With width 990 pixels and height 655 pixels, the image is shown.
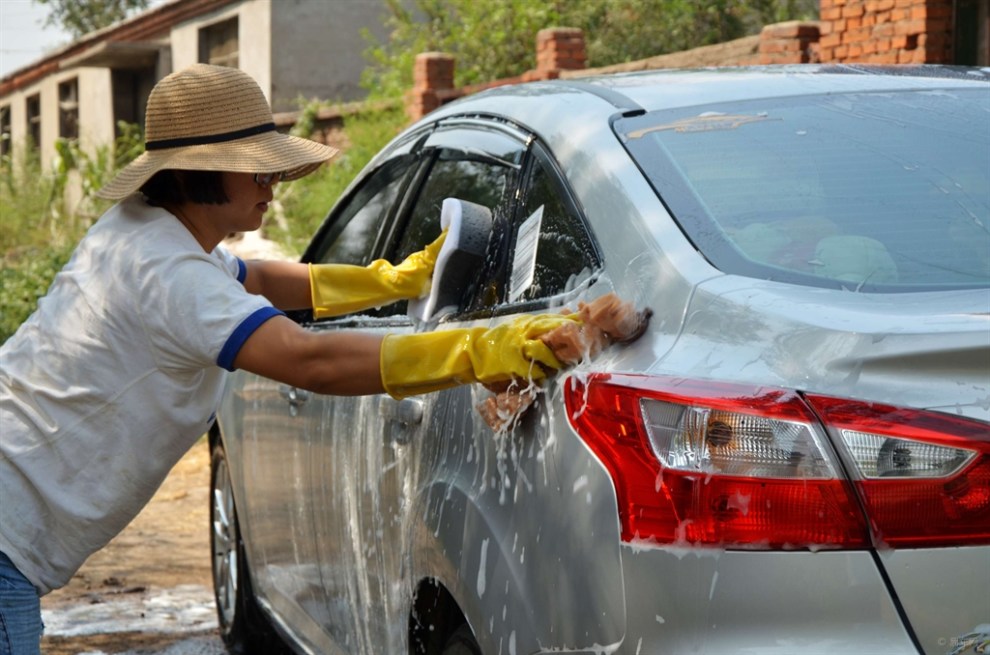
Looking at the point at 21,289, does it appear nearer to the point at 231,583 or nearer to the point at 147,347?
the point at 231,583

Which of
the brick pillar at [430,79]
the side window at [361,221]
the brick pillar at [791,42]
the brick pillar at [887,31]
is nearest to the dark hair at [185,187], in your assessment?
the side window at [361,221]

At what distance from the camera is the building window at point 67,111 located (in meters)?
30.2

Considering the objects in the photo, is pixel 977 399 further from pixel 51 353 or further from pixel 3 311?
pixel 3 311

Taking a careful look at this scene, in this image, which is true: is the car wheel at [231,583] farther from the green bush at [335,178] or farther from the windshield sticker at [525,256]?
the green bush at [335,178]

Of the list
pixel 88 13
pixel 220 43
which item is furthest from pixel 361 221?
pixel 88 13

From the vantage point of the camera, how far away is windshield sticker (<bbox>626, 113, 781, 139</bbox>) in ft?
9.00

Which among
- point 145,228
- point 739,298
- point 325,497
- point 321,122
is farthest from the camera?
point 321,122

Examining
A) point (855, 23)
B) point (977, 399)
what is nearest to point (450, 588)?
point (977, 399)

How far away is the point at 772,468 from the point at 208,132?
1540 mm

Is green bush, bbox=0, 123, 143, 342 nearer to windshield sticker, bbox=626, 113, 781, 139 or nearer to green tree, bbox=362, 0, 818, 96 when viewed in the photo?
green tree, bbox=362, 0, 818, 96

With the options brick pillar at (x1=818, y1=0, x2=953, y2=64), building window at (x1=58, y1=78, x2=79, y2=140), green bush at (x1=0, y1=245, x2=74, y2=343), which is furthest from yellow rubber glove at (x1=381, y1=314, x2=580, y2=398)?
building window at (x1=58, y1=78, x2=79, y2=140)

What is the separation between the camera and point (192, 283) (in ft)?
8.83

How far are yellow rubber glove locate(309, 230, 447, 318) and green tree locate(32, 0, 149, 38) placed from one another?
1837 inches

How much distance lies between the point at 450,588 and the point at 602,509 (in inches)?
23.7
